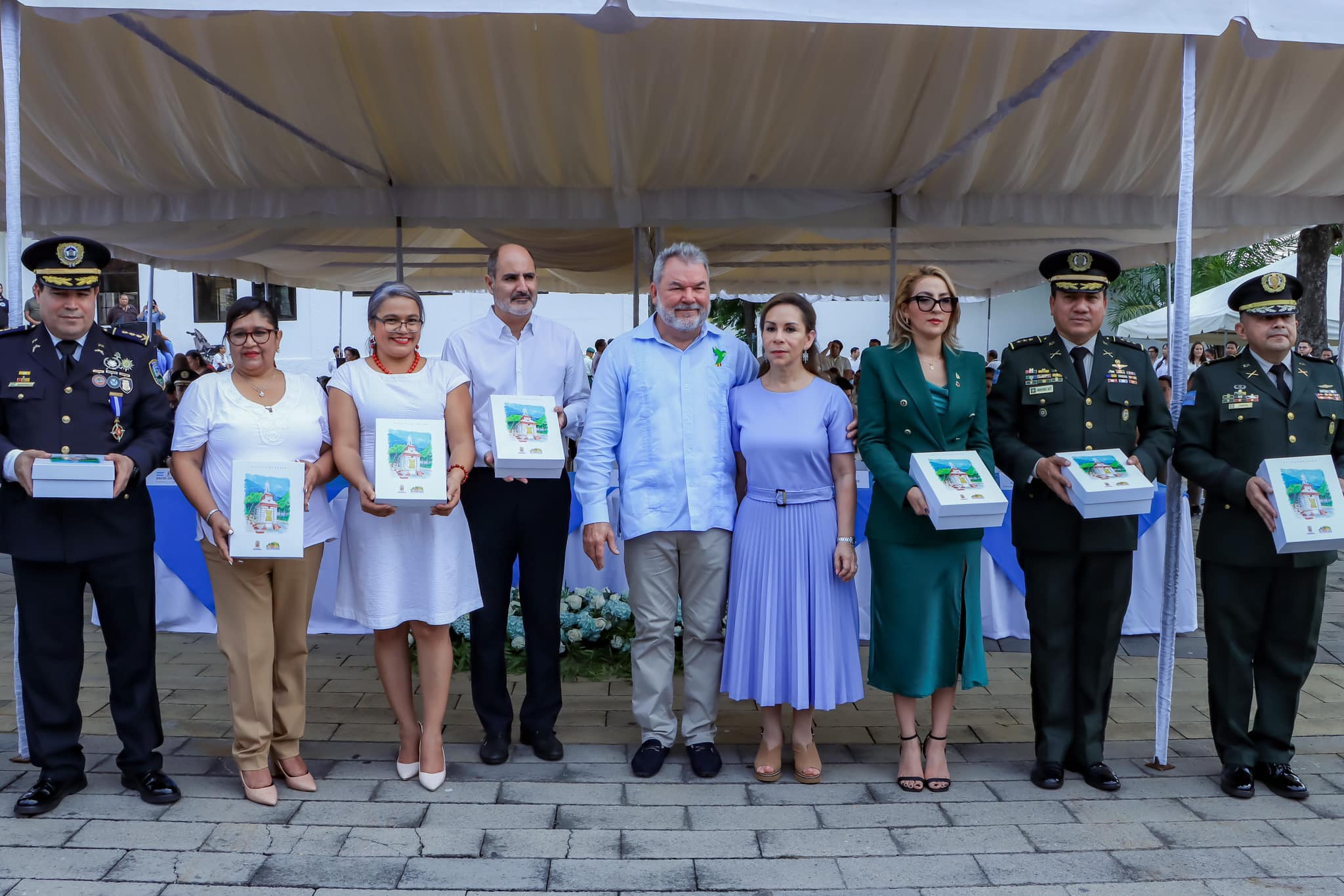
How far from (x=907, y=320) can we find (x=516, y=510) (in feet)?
5.04

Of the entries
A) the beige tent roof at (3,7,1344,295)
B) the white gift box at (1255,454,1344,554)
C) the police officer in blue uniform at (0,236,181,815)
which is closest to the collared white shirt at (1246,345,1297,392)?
the white gift box at (1255,454,1344,554)

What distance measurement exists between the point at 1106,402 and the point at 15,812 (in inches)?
150

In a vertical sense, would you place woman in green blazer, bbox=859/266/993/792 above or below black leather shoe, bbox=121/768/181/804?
above

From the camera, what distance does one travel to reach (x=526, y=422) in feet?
11.1

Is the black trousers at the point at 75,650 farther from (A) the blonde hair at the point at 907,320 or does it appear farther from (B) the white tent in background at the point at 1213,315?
(B) the white tent in background at the point at 1213,315

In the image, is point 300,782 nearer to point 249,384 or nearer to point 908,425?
point 249,384

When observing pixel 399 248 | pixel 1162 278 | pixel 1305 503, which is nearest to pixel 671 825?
pixel 1305 503

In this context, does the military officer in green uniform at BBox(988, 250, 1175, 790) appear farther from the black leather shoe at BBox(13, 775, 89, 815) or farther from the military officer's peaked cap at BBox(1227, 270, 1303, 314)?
the black leather shoe at BBox(13, 775, 89, 815)

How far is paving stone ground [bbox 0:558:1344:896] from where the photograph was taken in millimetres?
2848

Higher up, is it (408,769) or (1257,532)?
(1257,532)

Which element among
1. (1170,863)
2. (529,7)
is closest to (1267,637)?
(1170,863)

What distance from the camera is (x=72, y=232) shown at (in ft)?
26.9

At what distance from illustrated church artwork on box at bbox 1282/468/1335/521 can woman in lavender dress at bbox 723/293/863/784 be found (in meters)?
1.38

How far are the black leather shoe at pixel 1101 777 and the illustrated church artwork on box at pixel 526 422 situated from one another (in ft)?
7.33
